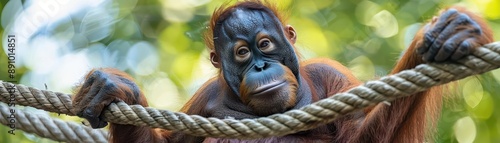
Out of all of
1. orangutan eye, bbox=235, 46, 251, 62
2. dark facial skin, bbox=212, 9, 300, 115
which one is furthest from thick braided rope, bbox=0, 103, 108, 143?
orangutan eye, bbox=235, 46, 251, 62

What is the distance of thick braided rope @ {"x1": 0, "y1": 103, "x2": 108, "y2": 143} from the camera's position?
12.2 feet

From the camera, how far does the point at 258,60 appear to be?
3.53 metres

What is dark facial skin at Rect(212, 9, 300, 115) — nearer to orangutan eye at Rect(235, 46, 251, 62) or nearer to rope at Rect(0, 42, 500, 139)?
orangutan eye at Rect(235, 46, 251, 62)

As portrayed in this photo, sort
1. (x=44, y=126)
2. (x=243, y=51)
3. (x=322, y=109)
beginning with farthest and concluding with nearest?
(x=44, y=126) < (x=243, y=51) < (x=322, y=109)

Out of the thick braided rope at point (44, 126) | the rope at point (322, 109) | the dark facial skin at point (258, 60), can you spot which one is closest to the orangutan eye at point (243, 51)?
the dark facial skin at point (258, 60)

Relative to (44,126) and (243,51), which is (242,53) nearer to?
(243,51)

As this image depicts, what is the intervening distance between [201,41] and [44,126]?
2.42m

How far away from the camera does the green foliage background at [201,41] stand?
16.2 ft

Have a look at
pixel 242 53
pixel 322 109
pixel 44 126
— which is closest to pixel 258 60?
pixel 242 53

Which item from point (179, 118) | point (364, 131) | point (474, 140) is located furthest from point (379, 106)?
point (474, 140)

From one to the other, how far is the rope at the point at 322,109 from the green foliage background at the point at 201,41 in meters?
1.43

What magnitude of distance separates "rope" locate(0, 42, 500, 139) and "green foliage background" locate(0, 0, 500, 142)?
1.43 metres

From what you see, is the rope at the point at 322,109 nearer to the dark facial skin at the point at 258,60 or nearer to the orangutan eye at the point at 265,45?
the dark facial skin at the point at 258,60

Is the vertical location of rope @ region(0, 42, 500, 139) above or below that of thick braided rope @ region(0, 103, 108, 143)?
above
